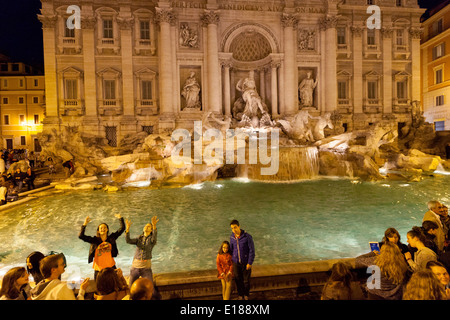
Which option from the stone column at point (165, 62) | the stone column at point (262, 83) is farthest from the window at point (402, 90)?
the stone column at point (165, 62)

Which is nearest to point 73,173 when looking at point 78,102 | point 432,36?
point 78,102

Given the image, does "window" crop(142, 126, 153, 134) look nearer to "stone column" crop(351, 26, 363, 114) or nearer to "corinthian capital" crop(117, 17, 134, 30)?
"corinthian capital" crop(117, 17, 134, 30)

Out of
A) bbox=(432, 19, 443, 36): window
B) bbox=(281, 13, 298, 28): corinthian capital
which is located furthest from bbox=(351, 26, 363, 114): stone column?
bbox=(432, 19, 443, 36): window

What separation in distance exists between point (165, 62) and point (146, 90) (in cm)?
266

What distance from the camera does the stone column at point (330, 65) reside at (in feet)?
68.1

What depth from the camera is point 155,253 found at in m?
5.22

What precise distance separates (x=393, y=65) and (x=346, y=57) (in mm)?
4154

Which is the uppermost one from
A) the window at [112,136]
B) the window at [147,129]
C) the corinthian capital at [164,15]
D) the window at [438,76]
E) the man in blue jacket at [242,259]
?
the corinthian capital at [164,15]

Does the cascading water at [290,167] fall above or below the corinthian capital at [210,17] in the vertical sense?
below

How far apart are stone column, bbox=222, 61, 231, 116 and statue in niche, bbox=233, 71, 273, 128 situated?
0.71 metres

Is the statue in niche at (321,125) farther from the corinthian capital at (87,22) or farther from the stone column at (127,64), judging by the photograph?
the corinthian capital at (87,22)

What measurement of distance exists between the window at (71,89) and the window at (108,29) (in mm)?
3856

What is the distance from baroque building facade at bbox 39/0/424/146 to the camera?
64.1ft

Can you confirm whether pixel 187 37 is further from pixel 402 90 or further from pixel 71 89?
pixel 402 90
